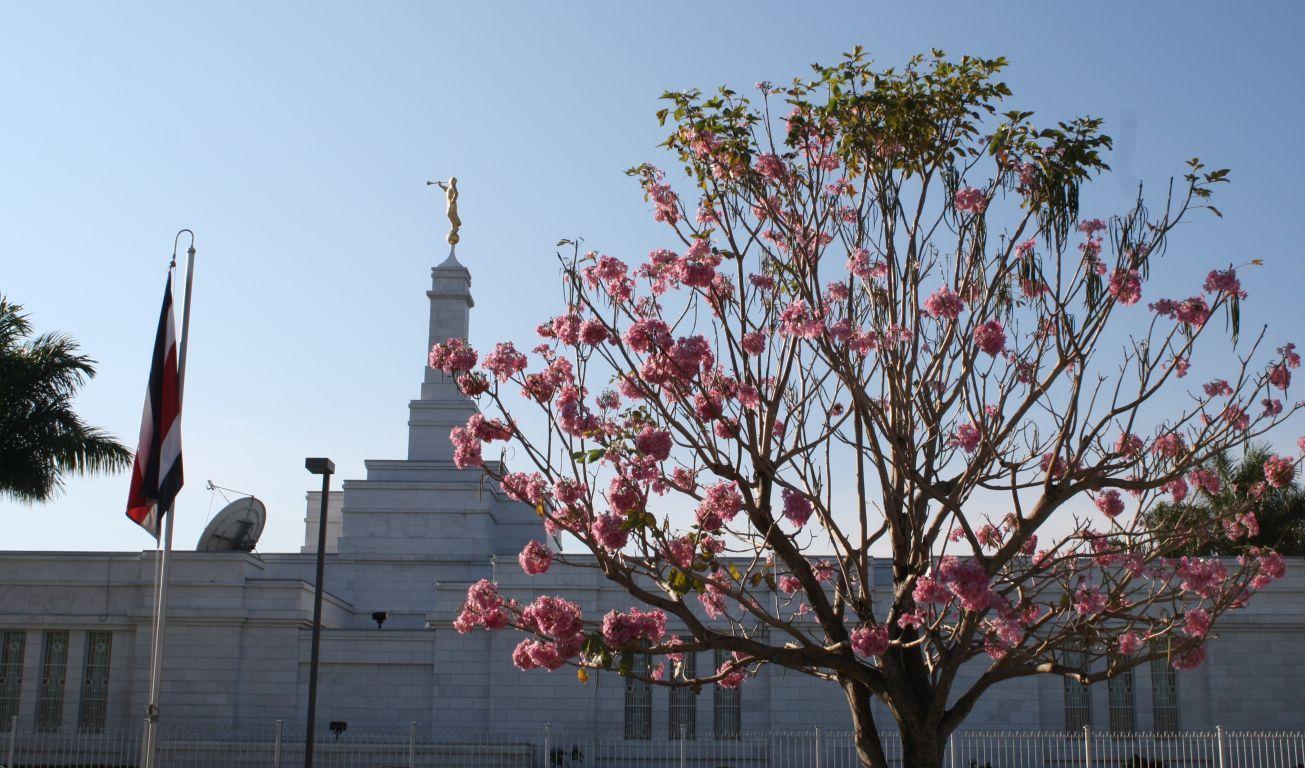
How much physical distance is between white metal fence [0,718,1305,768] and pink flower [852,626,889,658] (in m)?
14.3

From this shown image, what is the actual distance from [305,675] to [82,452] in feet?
22.7

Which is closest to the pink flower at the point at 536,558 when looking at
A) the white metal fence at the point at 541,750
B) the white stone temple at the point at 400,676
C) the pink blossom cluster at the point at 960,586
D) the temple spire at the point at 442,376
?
the pink blossom cluster at the point at 960,586

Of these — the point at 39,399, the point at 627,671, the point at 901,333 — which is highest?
the point at 39,399

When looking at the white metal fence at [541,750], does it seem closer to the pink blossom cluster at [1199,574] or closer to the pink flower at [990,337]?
the pink blossom cluster at [1199,574]

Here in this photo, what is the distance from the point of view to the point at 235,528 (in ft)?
110

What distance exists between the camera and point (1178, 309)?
12930 mm

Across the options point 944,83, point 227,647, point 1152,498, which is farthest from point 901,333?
point 227,647

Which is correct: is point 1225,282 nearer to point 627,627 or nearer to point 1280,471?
point 1280,471

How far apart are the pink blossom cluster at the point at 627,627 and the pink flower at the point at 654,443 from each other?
1.31 metres

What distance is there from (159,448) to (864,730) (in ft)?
30.0

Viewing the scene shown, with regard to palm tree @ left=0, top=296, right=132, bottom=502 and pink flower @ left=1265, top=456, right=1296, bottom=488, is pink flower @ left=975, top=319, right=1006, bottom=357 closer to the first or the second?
pink flower @ left=1265, top=456, right=1296, bottom=488

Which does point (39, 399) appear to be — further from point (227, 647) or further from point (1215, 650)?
point (1215, 650)

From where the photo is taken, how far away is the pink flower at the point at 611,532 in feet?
37.2

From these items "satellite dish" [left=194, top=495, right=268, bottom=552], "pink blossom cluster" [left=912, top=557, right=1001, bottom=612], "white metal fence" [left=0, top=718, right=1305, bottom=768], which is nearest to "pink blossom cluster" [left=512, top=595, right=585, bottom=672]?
"pink blossom cluster" [left=912, top=557, right=1001, bottom=612]
